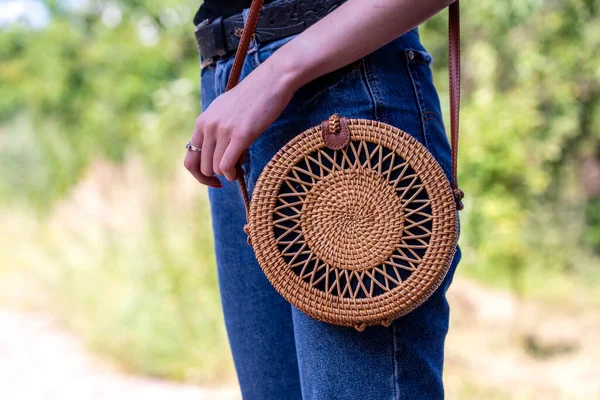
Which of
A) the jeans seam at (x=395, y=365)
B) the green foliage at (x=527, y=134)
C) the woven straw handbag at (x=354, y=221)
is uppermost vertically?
the green foliage at (x=527, y=134)

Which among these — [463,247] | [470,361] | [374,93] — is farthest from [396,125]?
[463,247]

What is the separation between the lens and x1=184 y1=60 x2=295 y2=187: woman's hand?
823 millimetres

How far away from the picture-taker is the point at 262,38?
3.05 ft

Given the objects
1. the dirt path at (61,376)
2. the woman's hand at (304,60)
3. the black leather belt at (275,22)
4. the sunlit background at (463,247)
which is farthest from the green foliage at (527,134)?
the woman's hand at (304,60)

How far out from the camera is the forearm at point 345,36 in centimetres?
80

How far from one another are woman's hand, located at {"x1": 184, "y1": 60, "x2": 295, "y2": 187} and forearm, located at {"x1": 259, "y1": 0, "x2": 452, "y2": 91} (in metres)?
0.01

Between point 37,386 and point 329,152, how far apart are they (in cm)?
364

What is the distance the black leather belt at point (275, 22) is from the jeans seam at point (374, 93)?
106mm

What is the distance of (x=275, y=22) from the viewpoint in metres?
0.92

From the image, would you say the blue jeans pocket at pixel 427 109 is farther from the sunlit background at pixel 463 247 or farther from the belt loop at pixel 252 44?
the sunlit background at pixel 463 247

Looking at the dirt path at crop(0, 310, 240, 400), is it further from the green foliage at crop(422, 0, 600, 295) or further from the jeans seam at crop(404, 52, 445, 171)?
the jeans seam at crop(404, 52, 445, 171)

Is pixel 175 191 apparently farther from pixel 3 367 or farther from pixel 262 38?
pixel 262 38

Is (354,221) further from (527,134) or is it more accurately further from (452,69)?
(527,134)

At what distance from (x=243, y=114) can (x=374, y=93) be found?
19 cm
